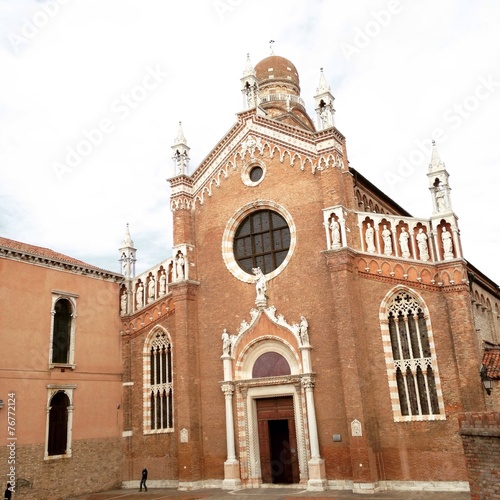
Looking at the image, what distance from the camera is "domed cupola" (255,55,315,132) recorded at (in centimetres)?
3055

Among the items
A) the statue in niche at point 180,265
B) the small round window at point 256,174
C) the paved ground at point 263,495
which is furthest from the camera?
the statue in niche at point 180,265

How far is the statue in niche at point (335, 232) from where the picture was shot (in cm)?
1902

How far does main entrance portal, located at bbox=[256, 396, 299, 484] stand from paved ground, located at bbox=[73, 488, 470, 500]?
2.28 feet

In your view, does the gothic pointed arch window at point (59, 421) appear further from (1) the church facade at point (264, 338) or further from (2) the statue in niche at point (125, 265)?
(2) the statue in niche at point (125, 265)

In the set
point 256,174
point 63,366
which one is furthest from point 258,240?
point 63,366

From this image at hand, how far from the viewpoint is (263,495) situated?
57.8ft

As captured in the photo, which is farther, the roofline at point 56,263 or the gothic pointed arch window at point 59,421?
the gothic pointed arch window at point 59,421

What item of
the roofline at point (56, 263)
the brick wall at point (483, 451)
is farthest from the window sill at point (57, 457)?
the brick wall at point (483, 451)

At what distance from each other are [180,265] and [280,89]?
47.3ft

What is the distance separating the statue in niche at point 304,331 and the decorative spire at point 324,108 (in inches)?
288

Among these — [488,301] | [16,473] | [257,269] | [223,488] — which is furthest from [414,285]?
[16,473]

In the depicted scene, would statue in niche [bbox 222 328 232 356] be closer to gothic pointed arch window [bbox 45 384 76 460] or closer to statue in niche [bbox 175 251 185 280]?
statue in niche [bbox 175 251 185 280]

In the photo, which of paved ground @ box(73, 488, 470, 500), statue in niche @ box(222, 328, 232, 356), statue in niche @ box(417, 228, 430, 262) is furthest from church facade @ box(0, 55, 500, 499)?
paved ground @ box(73, 488, 470, 500)

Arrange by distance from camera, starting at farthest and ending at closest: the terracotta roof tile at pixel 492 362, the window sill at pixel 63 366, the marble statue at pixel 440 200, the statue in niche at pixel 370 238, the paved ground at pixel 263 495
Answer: the window sill at pixel 63 366
the statue in niche at pixel 370 238
the marble statue at pixel 440 200
the terracotta roof tile at pixel 492 362
the paved ground at pixel 263 495
